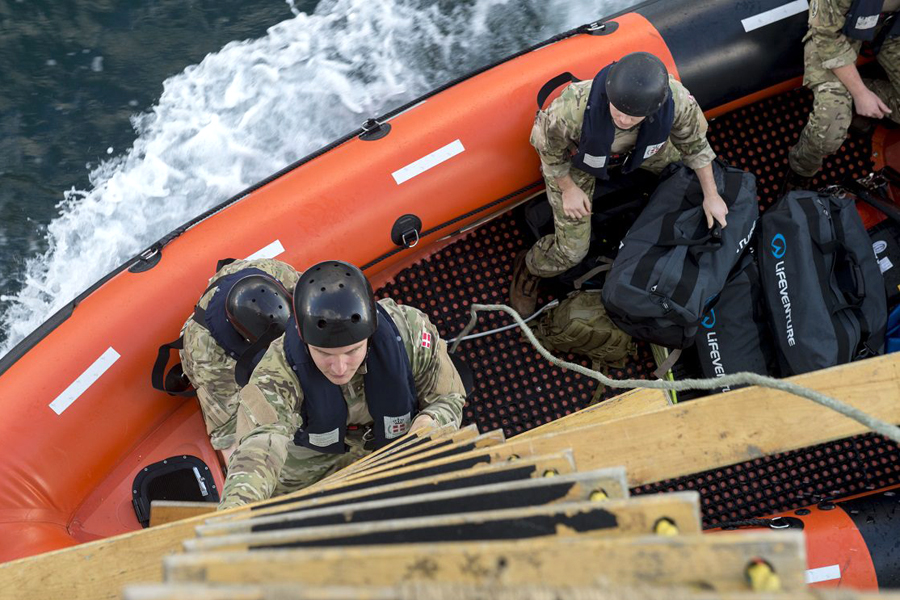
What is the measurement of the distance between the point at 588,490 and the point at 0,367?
214cm

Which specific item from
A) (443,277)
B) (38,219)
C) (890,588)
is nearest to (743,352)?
(890,588)

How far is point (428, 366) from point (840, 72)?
1.90m

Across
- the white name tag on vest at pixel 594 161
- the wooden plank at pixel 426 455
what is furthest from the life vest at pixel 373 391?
the white name tag on vest at pixel 594 161

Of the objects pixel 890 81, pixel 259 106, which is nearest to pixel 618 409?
pixel 890 81

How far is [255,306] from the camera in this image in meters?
2.30

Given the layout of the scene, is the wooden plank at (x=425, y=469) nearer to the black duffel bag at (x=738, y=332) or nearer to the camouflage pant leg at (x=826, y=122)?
the black duffel bag at (x=738, y=332)

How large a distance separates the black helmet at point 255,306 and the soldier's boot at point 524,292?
1002mm

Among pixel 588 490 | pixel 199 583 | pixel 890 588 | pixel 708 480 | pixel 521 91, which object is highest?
pixel 521 91

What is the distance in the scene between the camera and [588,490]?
3.89 ft

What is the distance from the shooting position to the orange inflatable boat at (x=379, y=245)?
2.57 metres

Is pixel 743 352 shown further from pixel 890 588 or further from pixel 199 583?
pixel 199 583

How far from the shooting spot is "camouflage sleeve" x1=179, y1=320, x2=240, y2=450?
245 centimetres

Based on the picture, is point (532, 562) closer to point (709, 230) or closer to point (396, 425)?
point (396, 425)

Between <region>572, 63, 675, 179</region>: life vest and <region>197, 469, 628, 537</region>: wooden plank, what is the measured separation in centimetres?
156
